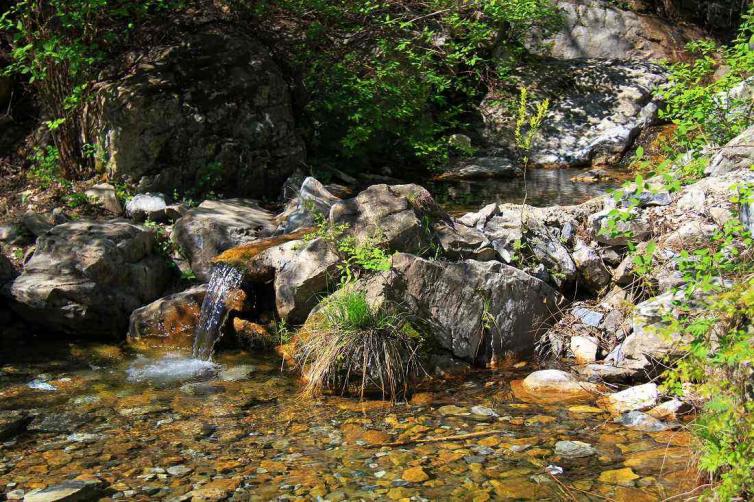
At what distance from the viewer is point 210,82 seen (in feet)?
31.0

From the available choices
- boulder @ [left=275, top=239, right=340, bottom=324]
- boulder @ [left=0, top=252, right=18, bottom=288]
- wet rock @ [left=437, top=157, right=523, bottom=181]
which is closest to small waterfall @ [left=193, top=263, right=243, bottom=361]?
boulder @ [left=275, top=239, right=340, bottom=324]

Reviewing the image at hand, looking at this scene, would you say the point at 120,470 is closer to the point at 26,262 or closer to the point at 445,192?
the point at 26,262

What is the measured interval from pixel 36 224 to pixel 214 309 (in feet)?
9.40

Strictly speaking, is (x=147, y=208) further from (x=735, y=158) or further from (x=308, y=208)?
(x=735, y=158)

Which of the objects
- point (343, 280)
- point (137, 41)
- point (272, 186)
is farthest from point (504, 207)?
point (137, 41)

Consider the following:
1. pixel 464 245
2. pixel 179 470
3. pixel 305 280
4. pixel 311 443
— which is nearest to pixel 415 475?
pixel 311 443

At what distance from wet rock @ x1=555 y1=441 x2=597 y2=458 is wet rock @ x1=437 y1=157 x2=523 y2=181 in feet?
23.9

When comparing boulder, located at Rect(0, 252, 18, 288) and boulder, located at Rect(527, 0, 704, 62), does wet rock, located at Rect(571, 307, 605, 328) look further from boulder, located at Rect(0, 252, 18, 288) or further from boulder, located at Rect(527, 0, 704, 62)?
boulder, located at Rect(527, 0, 704, 62)

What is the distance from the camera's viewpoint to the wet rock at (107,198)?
29.0 feet

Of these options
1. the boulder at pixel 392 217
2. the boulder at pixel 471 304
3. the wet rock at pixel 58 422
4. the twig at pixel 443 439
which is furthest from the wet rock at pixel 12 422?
the boulder at pixel 392 217

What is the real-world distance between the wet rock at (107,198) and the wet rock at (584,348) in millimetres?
5773

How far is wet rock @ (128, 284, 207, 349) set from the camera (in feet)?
22.2

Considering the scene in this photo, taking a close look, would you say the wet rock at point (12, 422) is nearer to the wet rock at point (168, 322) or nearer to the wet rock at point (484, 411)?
the wet rock at point (168, 322)

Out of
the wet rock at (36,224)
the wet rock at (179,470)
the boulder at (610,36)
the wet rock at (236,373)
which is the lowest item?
the wet rock at (179,470)
